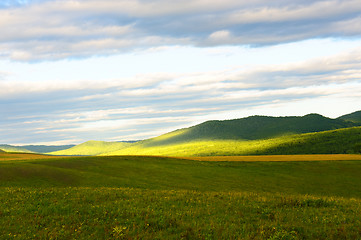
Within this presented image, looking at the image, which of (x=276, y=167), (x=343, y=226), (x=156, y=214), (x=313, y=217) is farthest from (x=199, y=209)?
(x=276, y=167)

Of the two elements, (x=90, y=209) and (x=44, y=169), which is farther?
(x=44, y=169)

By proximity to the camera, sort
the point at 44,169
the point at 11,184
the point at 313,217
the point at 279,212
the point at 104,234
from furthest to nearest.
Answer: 1. the point at 44,169
2. the point at 11,184
3. the point at 279,212
4. the point at 313,217
5. the point at 104,234

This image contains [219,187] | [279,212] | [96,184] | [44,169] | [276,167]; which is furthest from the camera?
[276,167]

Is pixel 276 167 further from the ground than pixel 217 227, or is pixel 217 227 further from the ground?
pixel 217 227

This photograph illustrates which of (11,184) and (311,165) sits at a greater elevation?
(11,184)

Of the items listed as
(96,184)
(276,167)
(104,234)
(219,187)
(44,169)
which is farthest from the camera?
(276,167)

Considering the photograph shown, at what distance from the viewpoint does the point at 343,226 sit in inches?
549

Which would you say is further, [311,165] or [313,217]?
[311,165]

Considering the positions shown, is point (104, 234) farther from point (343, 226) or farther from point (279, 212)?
point (343, 226)

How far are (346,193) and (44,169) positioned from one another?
56190 millimetres

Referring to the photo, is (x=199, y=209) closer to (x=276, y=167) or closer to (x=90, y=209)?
(x=90, y=209)

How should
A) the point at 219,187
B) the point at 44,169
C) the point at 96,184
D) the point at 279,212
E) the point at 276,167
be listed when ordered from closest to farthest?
1. the point at 279,212
2. the point at 96,184
3. the point at 219,187
4. the point at 44,169
5. the point at 276,167

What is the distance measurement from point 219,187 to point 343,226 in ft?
122

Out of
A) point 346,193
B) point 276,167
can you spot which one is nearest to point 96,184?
point 346,193
